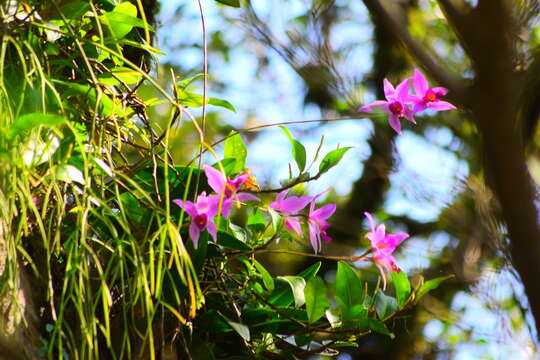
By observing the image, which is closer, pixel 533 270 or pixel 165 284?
pixel 533 270

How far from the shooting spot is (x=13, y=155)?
1.80 feet

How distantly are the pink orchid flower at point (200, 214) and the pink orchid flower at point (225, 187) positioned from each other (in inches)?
0.5

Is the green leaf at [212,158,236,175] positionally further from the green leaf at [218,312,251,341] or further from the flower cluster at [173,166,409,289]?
the green leaf at [218,312,251,341]

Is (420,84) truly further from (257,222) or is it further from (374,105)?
(257,222)

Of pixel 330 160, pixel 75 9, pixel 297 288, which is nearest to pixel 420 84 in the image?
pixel 330 160

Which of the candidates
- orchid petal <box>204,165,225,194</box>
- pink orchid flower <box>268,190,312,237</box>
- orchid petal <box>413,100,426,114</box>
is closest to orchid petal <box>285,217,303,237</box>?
pink orchid flower <box>268,190,312,237</box>

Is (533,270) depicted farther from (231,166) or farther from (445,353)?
(445,353)

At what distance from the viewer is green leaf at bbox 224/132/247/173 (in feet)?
2.24

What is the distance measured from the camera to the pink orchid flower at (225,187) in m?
0.59

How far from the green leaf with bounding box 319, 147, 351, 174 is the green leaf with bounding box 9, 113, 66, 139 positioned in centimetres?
27

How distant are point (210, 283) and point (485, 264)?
4.44ft

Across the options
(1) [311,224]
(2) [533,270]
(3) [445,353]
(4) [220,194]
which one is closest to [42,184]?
(4) [220,194]

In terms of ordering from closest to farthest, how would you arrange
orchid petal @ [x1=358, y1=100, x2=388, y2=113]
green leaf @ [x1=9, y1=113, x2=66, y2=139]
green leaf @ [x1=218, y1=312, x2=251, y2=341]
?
green leaf @ [x1=9, y1=113, x2=66, y2=139] < green leaf @ [x1=218, y1=312, x2=251, y2=341] < orchid petal @ [x1=358, y1=100, x2=388, y2=113]

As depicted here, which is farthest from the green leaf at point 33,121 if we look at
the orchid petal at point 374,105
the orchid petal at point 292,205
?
the orchid petal at point 374,105
